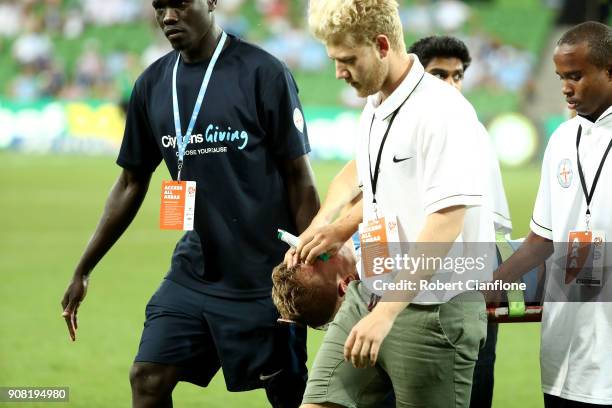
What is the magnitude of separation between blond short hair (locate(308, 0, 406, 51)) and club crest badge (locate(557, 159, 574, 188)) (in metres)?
0.95

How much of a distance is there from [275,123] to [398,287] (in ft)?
4.98

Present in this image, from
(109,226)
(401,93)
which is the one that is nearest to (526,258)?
(401,93)

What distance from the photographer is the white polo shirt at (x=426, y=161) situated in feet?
11.6

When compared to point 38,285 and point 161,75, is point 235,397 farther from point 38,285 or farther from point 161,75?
point 38,285

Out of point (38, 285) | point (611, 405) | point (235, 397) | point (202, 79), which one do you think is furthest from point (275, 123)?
point (38, 285)

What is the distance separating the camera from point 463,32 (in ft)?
96.0

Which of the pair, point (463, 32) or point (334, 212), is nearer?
point (334, 212)

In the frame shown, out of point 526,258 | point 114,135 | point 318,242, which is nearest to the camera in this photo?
point 318,242

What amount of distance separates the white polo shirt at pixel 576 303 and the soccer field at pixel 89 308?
2763 mm

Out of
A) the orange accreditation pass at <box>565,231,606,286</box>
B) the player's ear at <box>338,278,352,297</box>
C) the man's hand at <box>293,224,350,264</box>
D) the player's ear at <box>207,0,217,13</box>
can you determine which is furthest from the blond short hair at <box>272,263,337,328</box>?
the player's ear at <box>207,0,217,13</box>

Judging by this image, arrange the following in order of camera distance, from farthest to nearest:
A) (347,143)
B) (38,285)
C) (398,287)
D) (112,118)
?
(112,118) < (347,143) < (38,285) < (398,287)

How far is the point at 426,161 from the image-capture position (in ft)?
11.8

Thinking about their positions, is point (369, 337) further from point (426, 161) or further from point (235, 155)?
point (235, 155)

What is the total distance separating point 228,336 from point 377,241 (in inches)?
53.5
